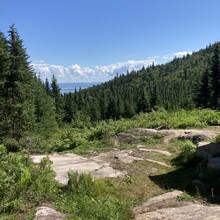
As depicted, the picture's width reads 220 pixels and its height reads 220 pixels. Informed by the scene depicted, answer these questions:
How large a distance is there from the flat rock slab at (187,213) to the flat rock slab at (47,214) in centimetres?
156

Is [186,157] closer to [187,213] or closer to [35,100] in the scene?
[187,213]

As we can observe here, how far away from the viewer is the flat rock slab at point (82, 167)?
9500mm

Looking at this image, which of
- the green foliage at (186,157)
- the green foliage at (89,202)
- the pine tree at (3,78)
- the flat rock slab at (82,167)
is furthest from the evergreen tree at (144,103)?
the green foliage at (89,202)

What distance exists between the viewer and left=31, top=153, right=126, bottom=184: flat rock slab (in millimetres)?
9500

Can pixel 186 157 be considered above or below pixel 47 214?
above

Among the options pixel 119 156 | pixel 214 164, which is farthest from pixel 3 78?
pixel 214 164

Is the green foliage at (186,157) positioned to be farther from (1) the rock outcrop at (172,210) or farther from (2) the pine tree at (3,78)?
(2) the pine tree at (3,78)

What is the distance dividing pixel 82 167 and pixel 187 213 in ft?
16.2

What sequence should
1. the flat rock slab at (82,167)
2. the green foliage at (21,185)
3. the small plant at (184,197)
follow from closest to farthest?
the green foliage at (21,185) < the small plant at (184,197) < the flat rock slab at (82,167)

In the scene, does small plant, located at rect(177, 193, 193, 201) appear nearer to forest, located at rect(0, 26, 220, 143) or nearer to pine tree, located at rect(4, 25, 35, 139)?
forest, located at rect(0, 26, 220, 143)

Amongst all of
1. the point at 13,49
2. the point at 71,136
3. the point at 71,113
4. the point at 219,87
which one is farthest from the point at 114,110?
the point at 71,136

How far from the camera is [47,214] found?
618 cm

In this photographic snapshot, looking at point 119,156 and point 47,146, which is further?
point 47,146

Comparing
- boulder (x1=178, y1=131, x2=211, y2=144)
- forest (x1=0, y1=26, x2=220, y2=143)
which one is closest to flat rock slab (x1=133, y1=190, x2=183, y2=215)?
boulder (x1=178, y1=131, x2=211, y2=144)
